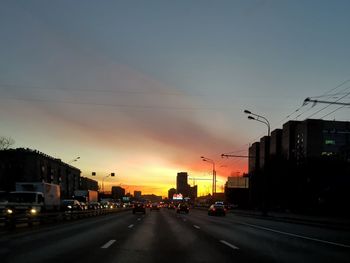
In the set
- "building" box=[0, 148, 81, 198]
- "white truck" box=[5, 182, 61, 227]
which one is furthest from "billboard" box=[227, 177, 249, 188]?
"white truck" box=[5, 182, 61, 227]

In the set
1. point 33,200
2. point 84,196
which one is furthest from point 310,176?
point 33,200

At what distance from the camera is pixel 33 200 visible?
45.3 meters

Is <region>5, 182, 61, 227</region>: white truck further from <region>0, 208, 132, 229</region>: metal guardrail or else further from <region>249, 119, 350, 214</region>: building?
<region>249, 119, 350, 214</region>: building

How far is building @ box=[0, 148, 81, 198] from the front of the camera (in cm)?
11132

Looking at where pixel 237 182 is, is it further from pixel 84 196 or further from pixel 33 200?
pixel 33 200

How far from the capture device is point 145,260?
14.0 metres

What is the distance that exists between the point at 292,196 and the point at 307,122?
48012 millimetres

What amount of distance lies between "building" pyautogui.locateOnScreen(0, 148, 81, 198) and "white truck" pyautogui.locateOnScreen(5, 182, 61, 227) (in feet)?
182

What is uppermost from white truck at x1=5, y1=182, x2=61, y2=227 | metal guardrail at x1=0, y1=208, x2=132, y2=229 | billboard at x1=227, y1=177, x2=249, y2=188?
billboard at x1=227, y1=177, x2=249, y2=188

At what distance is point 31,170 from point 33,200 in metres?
97.9

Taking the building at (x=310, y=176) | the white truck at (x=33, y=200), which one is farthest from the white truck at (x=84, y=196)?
the white truck at (x=33, y=200)

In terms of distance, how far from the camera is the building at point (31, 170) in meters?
111

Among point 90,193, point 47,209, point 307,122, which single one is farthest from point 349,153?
point 47,209

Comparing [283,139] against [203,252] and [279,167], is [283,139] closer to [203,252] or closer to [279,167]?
[279,167]
